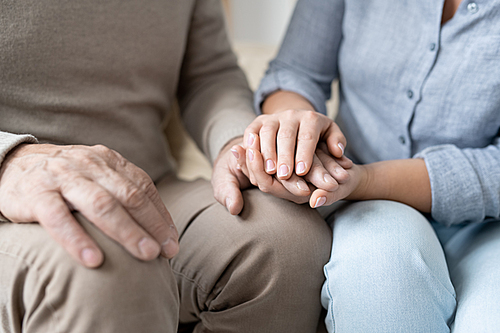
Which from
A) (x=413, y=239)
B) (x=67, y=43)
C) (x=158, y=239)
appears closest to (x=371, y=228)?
(x=413, y=239)

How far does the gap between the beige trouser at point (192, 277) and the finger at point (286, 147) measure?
71 mm

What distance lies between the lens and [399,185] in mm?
582

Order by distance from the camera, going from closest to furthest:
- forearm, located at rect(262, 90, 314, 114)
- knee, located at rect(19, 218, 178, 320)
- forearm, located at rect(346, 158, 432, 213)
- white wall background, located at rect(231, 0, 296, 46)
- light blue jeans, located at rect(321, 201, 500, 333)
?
Result: knee, located at rect(19, 218, 178, 320) < light blue jeans, located at rect(321, 201, 500, 333) < forearm, located at rect(346, 158, 432, 213) < forearm, located at rect(262, 90, 314, 114) < white wall background, located at rect(231, 0, 296, 46)

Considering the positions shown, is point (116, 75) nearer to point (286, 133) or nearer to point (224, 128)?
point (224, 128)

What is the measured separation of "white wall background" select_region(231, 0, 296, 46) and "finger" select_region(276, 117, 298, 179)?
4.55ft

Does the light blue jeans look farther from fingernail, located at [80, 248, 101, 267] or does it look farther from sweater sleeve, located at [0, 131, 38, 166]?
sweater sleeve, located at [0, 131, 38, 166]

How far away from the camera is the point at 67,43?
1.90 feet

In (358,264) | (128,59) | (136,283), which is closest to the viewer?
(136,283)

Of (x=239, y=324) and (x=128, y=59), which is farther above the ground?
(x=128, y=59)

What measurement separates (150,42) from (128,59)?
0.06 metres

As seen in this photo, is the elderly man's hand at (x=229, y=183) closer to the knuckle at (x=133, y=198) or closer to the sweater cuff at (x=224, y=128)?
the sweater cuff at (x=224, y=128)

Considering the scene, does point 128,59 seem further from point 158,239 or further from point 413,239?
point 413,239

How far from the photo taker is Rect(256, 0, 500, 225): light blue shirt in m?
0.58

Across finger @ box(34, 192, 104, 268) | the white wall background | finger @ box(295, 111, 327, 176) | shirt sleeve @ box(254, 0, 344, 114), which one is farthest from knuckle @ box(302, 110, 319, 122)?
the white wall background
